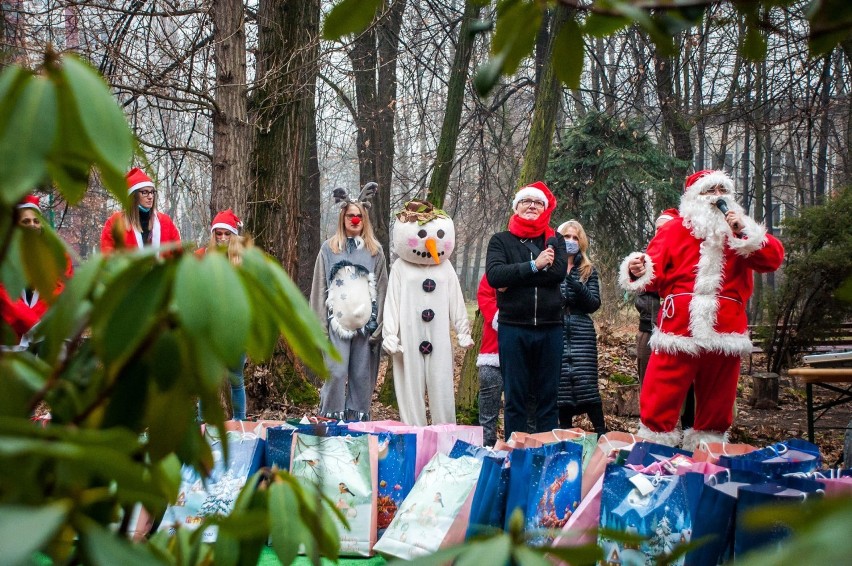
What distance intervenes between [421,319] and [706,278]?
2147mm

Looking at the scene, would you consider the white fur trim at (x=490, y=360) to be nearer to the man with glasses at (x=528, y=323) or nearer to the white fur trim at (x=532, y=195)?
the man with glasses at (x=528, y=323)

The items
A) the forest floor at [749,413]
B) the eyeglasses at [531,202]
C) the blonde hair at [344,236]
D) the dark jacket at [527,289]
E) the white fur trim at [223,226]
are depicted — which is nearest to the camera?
the dark jacket at [527,289]

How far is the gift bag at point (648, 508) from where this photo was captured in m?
2.95

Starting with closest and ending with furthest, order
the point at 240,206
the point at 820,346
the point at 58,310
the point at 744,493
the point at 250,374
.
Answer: the point at 58,310 < the point at 744,493 < the point at 240,206 < the point at 250,374 < the point at 820,346

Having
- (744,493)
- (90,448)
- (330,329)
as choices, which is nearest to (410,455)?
(744,493)

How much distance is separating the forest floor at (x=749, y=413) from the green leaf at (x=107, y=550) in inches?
227

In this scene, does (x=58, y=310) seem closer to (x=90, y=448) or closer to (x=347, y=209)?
(x=90, y=448)

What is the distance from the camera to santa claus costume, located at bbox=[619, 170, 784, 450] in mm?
4992

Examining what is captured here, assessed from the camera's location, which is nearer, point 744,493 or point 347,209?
point 744,493

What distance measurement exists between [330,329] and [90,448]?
5948 mm

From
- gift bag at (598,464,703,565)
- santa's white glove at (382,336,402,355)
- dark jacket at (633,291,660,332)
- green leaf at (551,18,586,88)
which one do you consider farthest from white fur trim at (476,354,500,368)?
green leaf at (551,18,586,88)

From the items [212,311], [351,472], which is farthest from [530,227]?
[212,311]

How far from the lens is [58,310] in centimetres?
67

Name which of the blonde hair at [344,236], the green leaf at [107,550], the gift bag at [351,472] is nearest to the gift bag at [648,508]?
the gift bag at [351,472]
